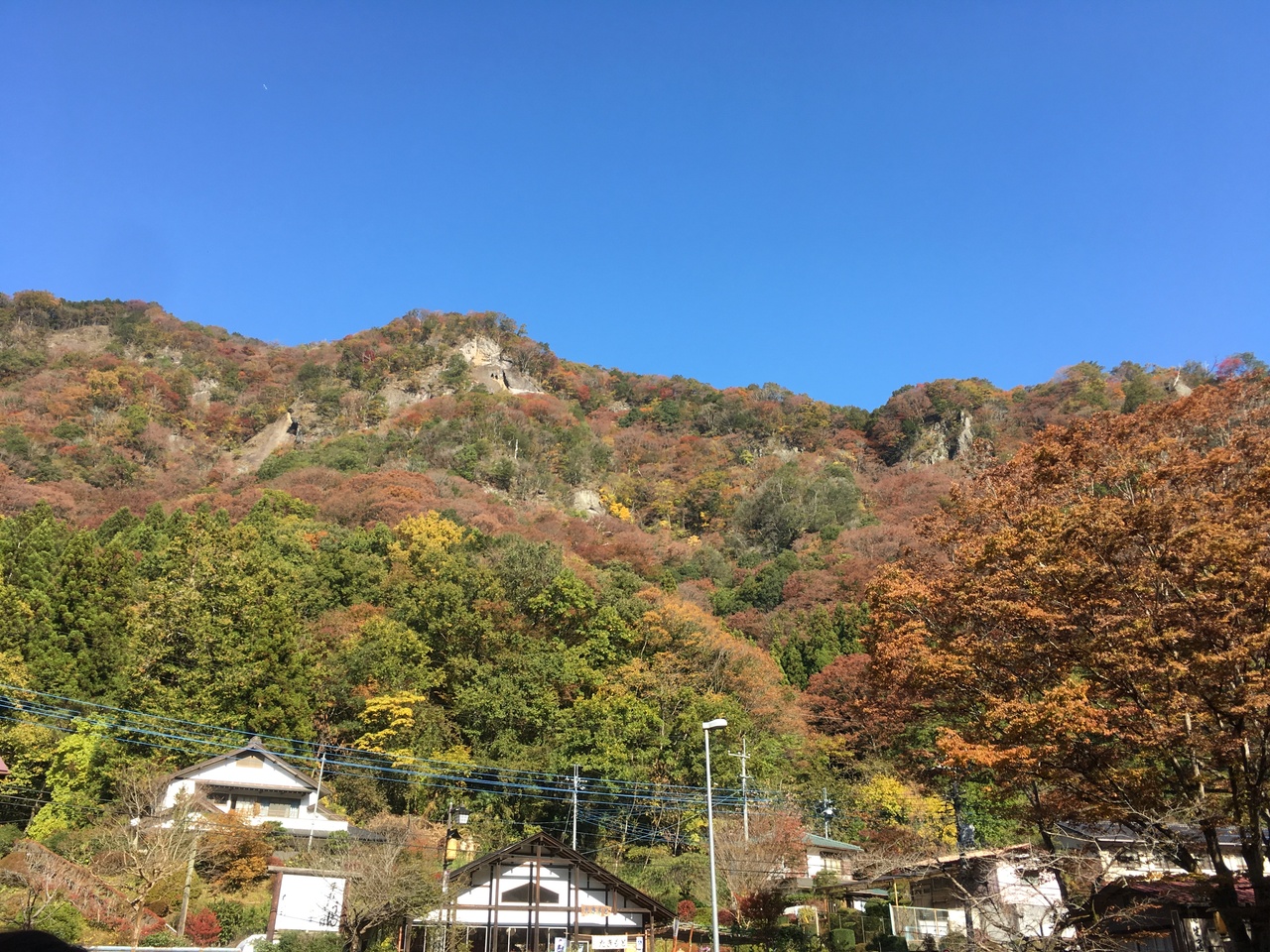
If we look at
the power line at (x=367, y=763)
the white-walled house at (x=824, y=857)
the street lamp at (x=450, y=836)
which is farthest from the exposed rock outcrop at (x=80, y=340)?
the white-walled house at (x=824, y=857)

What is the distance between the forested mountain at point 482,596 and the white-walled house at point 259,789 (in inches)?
53.0

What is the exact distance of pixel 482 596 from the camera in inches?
1555

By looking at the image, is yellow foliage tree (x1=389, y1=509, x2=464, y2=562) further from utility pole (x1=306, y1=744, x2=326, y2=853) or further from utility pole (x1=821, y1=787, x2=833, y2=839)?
utility pole (x1=821, y1=787, x2=833, y2=839)

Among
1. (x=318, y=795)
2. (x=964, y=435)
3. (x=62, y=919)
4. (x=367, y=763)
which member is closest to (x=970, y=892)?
(x=62, y=919)

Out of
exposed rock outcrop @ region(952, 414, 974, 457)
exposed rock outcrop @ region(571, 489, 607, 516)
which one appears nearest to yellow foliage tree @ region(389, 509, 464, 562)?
exposed rock outcrop @ region(571, 489, 607, 516)

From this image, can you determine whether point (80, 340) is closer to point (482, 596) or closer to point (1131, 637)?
point (482, 596)

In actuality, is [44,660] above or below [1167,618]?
above

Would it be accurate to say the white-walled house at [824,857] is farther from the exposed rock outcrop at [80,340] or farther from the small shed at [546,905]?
the exposed rock outcrop at [80,340]

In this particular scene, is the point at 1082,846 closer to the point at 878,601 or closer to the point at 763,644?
the point at 878,601

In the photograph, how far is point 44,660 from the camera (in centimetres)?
3219

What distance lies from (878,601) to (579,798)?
17.1 meters

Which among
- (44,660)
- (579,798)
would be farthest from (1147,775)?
(44,660)

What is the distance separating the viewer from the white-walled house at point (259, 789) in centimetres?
2942

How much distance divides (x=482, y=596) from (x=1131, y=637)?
95.7 ft
